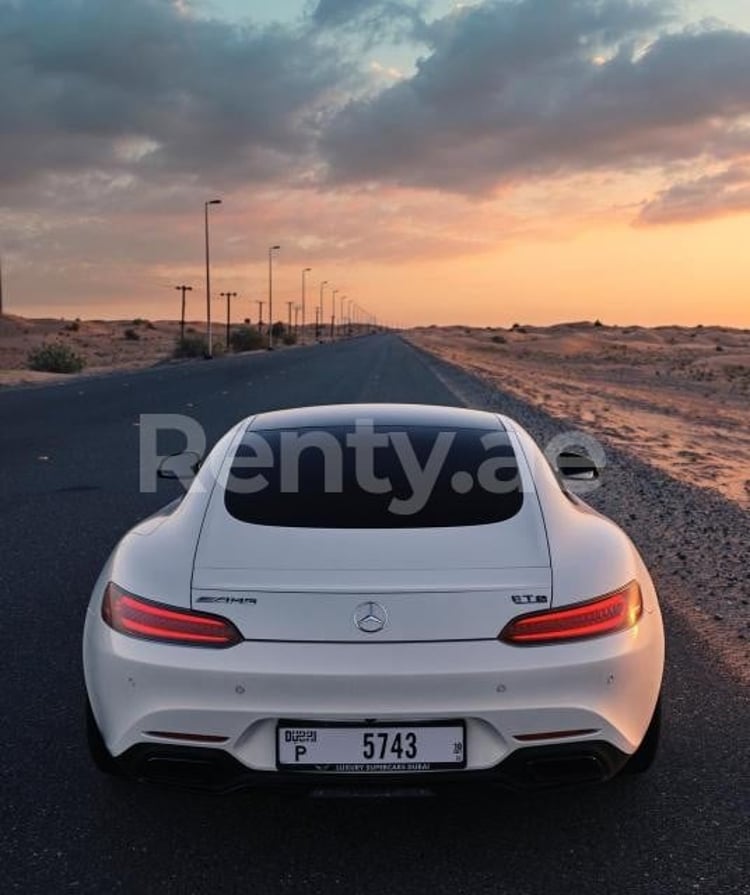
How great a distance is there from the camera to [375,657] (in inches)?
115

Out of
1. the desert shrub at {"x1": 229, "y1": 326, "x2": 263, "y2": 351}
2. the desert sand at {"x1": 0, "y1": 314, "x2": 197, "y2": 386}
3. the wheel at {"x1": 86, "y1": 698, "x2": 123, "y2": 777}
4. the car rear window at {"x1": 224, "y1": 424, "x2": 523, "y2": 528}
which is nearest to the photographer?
the wheel at {"x1": 86, "y1": 698, "x2": 123, "y2": 777}

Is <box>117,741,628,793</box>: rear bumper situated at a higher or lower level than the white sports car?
lower

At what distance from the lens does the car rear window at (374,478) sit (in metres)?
3.65

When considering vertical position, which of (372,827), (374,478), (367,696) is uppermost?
(374,478)

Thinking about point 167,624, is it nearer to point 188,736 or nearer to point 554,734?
point 188,736

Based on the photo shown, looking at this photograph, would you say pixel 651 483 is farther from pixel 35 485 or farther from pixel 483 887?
pixel 483 887

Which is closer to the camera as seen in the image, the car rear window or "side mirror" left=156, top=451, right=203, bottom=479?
the car rear window

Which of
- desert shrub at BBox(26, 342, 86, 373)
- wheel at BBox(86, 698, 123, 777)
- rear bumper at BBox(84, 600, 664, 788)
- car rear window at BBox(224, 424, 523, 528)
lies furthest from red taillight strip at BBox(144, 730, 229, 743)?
desert shrub at BBox(26, 342, 86, 373)

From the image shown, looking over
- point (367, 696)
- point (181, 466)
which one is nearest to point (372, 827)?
point (367, 696)

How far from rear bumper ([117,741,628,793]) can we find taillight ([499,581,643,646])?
0.34 meters

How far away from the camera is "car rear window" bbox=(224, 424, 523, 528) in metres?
3.65

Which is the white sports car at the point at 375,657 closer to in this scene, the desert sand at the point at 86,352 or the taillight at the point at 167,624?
the taillight at the point at 167,624

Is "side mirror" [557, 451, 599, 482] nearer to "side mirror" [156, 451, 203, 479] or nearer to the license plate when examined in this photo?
"side mirror" [156, 451, 203, 479]

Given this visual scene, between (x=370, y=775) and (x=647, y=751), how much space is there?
1.13m
